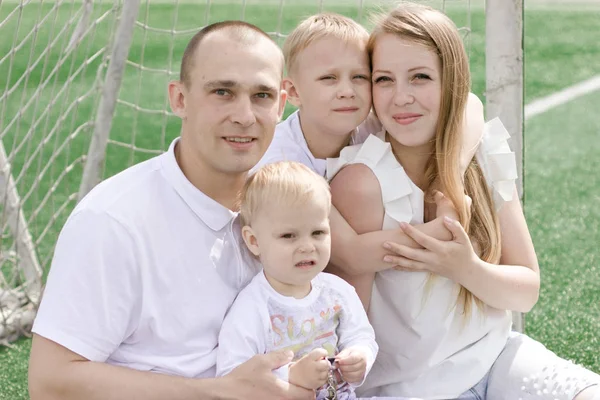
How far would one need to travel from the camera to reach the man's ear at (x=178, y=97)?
7.78 feet

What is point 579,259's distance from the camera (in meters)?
4.68

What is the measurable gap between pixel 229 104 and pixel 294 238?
343 mm

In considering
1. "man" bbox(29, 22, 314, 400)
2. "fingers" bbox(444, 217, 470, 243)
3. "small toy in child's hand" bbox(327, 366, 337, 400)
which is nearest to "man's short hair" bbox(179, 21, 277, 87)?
"man" bbox(29, 22, 314, 400)

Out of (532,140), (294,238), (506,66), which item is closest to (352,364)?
(294,238)

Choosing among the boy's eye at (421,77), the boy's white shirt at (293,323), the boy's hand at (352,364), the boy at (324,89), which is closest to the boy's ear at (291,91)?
→ the boy at (324,89)

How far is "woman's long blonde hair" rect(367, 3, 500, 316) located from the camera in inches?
99.2

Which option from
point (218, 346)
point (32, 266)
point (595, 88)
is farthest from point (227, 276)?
point (595, 88)

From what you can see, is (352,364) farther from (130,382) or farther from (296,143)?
(296,143)

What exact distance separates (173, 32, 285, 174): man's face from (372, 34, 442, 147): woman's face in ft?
1.12

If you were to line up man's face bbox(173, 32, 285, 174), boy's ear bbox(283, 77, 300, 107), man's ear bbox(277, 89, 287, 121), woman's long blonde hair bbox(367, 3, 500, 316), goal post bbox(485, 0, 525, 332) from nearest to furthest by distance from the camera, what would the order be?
1. man's face bbox(173, 32, 285, 174)
2. man's ear bbox(277, 89, 287, 121)
3. woman's long blonde hair bbox(367, 3, 500, 316)
4. boy's ear bbox(283, 77, 300, 107)
5. goal post bbox(485, 0, 525, 332)

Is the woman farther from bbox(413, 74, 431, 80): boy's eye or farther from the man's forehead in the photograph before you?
the man's forehead

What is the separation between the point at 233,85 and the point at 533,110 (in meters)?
5.16

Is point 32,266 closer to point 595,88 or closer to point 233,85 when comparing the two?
point 233,85

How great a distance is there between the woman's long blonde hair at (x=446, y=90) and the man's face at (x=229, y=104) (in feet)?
1.31
